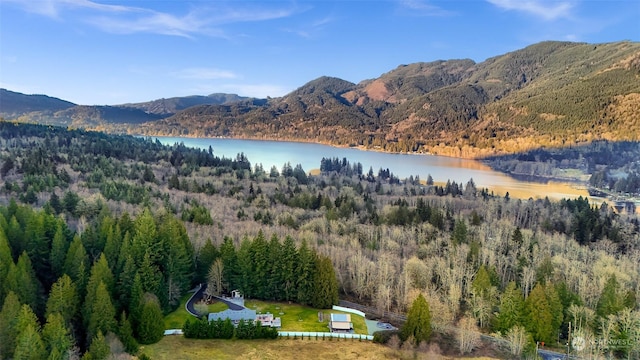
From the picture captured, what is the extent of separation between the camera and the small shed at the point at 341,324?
37.8 meters

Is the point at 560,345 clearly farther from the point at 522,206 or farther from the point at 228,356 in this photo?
the point at 522,206

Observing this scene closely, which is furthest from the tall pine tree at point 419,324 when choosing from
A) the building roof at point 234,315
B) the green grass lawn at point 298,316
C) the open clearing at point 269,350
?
the building roof at point 234,315

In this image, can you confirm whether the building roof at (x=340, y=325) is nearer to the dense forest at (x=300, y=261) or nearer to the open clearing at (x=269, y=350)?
the open clearing at (x=269, y=350)

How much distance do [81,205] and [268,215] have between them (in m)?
27.0

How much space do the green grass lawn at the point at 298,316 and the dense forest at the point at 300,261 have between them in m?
1.11

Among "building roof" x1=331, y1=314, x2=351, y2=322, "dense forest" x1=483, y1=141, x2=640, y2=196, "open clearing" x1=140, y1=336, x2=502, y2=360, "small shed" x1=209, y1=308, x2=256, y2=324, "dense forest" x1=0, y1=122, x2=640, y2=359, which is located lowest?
"open clearing" x1=140, y1=336, x2=502, y2=360

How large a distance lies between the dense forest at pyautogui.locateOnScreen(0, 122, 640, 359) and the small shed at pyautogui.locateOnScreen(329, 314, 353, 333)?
3.92 meters

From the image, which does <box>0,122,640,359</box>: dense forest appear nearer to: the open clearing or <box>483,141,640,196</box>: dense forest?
the open clearing

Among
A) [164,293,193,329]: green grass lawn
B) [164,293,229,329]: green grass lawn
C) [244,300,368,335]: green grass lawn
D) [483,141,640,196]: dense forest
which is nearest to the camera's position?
[164,293,193,329]: green grass lawn

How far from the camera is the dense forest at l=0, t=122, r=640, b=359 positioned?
34.0 metres

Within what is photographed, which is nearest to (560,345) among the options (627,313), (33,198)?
(627,313)

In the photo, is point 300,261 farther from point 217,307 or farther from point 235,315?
point 217,307

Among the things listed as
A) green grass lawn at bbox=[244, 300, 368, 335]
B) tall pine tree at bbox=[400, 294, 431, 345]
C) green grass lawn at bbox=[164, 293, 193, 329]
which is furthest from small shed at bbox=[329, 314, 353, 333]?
green grass lawn at bbox=[164, 293, 193, 329]

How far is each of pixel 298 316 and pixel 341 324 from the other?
467cm
